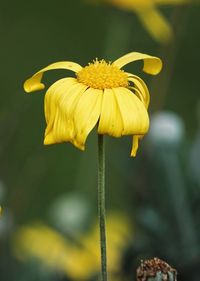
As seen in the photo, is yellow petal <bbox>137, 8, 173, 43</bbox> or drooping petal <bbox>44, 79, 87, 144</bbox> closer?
drooping petal <bbox>44, 79, 87, 144</bbox>

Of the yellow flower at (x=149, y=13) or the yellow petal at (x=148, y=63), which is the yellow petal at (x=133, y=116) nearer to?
the yellow petal at (x=148, y=63)

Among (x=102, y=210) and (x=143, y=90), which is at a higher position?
(x=143, y=90)

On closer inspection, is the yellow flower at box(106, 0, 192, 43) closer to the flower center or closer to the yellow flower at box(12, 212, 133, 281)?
the yellow flower at box(12, 212, 133, 281)

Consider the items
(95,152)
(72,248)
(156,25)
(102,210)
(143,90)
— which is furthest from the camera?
(95,152)

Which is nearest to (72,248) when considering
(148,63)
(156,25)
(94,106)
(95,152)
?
(95,152)

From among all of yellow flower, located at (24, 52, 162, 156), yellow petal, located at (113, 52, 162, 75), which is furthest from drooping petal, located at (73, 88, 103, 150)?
yellow petal, located at (113, 52, 162, 75)

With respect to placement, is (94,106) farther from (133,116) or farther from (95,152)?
(95,152)

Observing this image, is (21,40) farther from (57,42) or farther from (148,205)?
(148,205)

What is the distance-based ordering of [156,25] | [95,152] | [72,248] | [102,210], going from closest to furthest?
[102,210] < [72,248] < [156,25] < [95,152]
